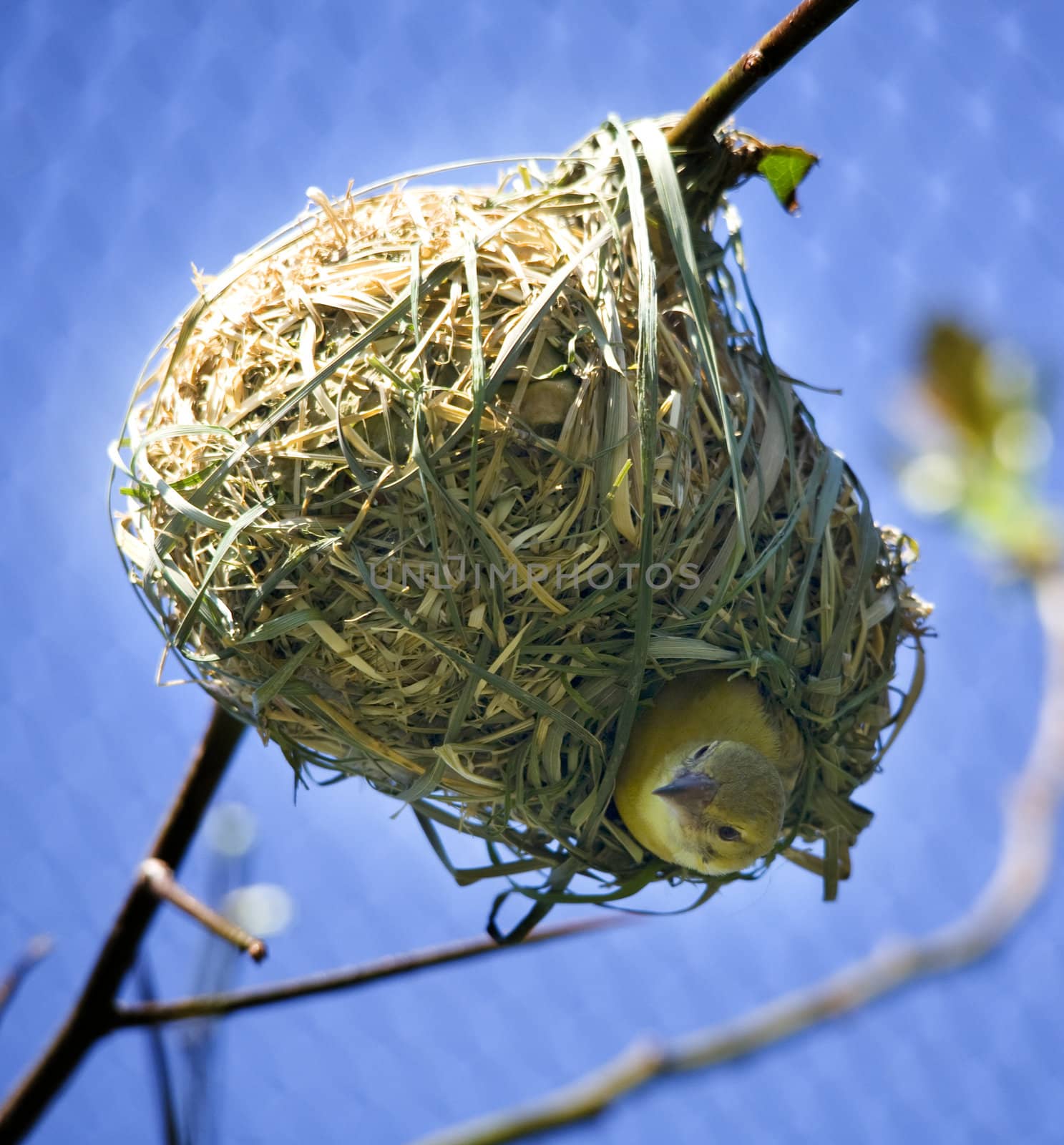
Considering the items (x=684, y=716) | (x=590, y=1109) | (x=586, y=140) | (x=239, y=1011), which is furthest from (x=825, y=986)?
(x=586, y=140)

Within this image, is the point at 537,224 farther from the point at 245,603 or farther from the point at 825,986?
the point at 825,986

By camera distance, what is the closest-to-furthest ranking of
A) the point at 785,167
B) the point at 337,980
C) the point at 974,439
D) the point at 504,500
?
1. the point at 504,500
2. the point at 785,167
3. the point at 337,980
4. the point at 974,439

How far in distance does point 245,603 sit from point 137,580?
0.59ft

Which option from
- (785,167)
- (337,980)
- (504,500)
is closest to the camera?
(504,500)

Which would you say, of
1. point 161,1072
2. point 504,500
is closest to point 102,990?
point 161,1072

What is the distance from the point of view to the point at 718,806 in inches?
40.3

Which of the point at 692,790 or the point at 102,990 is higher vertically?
the point at 692,790

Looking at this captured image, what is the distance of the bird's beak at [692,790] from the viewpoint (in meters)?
1.02

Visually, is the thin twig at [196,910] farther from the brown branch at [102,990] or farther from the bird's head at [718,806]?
the bird's head at [718,806]

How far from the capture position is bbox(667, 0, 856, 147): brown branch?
993 millimetres

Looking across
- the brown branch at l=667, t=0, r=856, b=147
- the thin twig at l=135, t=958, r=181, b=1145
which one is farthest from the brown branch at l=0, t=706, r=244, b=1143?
the brown branch at l=667, t=0, r=856, b=147

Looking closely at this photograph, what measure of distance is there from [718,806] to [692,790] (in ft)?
0.08

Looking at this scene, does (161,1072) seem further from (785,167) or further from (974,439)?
(974,439)

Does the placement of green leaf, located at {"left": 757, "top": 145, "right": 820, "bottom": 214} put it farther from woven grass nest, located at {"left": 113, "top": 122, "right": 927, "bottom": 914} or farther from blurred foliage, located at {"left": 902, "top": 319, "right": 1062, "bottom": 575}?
blurred foliage, located at {"left": 902, "top": 319, "right": 1062, "bottom": 575}
